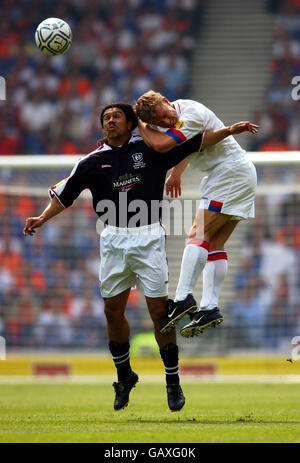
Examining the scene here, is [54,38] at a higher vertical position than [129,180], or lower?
higher

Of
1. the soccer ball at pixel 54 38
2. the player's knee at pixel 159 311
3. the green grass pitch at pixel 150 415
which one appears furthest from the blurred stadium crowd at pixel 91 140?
the player's knee at pixel 159 311

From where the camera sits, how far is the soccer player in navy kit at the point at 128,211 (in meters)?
7.65

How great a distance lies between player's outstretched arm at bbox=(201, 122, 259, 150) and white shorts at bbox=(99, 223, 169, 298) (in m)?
0.88

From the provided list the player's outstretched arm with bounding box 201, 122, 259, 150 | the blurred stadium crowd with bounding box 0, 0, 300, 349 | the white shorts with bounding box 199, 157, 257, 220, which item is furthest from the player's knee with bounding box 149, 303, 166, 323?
the blurred stadium crowd with bounding box 0, 0, 300, 349

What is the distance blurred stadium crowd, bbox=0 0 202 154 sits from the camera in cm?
2003

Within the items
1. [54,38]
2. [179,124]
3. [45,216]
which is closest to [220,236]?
[179,124]

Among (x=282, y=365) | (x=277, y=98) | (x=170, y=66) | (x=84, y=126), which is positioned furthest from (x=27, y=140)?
(x=282, y=365)

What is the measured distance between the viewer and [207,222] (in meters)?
7.85

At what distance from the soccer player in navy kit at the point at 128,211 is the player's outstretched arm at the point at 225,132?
0.07 meters

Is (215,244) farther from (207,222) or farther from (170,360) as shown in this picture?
(170,360)

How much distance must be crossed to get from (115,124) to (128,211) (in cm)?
80

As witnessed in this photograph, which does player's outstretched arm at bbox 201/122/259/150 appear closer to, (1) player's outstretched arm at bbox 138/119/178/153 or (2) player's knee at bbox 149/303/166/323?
(1) player's outstretched arm at bbox 138/119/178/153

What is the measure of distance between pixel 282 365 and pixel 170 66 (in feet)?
31.0

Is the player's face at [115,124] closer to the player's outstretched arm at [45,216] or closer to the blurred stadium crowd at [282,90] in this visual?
the player's outstretched arm at [45,216]
